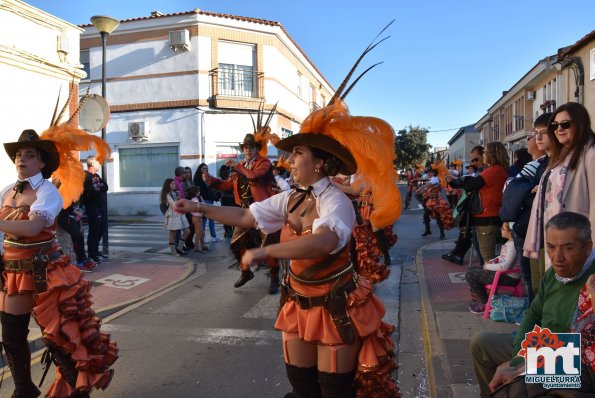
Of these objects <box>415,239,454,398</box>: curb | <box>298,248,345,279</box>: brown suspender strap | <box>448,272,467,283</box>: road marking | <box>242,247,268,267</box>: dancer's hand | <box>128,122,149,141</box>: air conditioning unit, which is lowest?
<box>415,239,454,398</box>: curb

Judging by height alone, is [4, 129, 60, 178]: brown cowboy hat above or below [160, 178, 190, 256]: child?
above

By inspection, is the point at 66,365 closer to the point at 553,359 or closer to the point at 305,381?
the point at 305,381

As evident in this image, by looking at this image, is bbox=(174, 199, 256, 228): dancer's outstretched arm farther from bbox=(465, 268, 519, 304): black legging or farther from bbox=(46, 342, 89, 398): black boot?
bbox=(465, 268, 519, 304): black legging

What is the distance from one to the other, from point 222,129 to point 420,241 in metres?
10.0

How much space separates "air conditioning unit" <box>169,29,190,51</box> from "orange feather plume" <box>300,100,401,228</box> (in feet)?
54.7

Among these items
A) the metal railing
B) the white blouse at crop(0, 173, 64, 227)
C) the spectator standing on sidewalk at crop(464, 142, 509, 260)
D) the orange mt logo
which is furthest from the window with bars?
the orange mt logo

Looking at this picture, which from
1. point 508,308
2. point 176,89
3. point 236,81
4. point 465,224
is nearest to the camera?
point 508,308

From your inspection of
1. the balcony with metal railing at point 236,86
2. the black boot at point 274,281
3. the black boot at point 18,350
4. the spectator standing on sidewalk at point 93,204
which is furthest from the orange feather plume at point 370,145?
the balcony with metal railing at point 236,86

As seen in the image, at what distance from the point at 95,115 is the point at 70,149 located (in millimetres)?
4847

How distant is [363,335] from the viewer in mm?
2586

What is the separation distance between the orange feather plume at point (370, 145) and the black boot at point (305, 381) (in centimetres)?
91

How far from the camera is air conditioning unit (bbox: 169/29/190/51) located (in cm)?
1806

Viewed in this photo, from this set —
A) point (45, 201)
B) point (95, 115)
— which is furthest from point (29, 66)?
point (45, 201)

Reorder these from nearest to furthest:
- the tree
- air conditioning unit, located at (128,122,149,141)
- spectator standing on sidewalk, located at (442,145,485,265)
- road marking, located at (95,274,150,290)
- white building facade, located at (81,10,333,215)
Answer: spectator standing on sidewalk, located at (442,145,485,265) < road marking, located at (95,274,150,290) < white building facade, located at (81,10,333,215) < air conditioning unit, located at (128,122,149,141) < the tree
